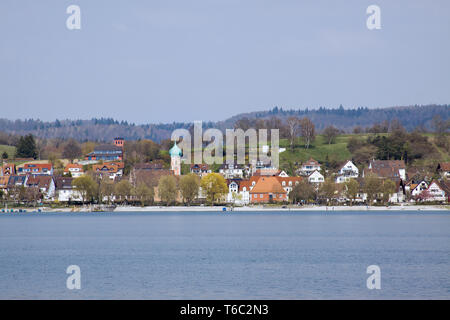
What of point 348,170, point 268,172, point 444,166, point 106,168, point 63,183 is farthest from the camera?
point 106,168

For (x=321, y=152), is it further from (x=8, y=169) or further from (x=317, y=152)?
(x=8, y=169)

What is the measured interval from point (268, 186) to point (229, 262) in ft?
206

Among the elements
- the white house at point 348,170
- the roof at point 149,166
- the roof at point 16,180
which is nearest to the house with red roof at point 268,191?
the white house at point 348,170

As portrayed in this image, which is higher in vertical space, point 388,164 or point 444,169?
point 388,164

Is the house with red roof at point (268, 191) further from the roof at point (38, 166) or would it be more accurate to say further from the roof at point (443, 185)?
the roof at point (38, 166)

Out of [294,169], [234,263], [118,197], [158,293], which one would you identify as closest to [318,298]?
[158,293]

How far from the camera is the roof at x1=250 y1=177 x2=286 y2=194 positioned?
96.8m

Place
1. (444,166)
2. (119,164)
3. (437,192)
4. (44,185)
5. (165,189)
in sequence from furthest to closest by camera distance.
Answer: (119,164)
(444,166)
(44,185)
(437,192)
(165,189)

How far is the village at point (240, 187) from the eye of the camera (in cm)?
9106

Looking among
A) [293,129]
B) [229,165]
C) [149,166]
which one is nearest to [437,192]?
[229,165]

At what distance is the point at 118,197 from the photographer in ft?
325

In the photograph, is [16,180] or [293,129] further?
[293,129]

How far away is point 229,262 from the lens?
115 feet

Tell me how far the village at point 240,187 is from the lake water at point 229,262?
31.8m
